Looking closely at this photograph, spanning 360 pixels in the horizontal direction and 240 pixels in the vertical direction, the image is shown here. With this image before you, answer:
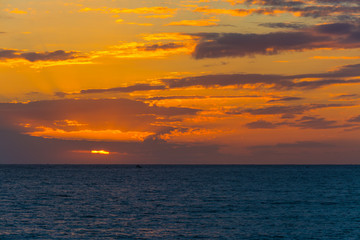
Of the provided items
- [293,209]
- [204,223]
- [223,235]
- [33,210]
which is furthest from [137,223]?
[293,209]

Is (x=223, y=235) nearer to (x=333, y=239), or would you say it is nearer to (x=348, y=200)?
(x=333, y=239)

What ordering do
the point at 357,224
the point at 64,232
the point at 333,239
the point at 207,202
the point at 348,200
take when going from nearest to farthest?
the point at 333,239, the point at 64,232, the point at 357,224, the point at 207,202, the point at 348,200

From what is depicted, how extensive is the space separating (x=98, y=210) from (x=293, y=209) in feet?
99.1

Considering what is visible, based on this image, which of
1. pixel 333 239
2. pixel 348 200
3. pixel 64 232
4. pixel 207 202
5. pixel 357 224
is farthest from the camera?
pixel 348 200

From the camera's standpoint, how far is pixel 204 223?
61.2 metres

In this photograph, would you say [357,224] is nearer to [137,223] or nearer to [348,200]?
[137,223]

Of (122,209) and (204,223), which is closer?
(204,223)

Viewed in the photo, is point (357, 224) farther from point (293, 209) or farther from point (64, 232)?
point (64, 232)

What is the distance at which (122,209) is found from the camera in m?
77.6

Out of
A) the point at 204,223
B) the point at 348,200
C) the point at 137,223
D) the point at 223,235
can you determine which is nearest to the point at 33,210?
the point at 137,223

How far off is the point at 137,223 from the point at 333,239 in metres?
23.8

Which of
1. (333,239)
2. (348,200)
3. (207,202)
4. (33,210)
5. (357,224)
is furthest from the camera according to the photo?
(348,200)

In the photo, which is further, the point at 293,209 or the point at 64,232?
the point at 293,209

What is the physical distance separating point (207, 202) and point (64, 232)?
1446 inches
